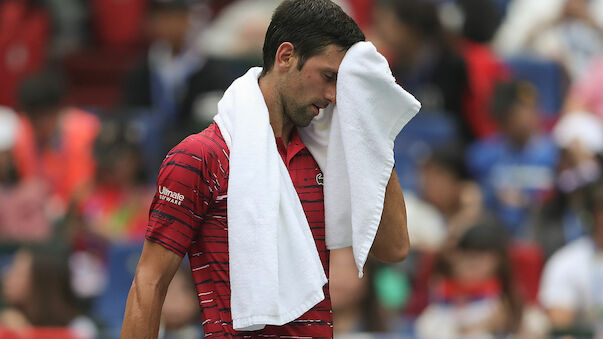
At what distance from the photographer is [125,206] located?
6.90 m

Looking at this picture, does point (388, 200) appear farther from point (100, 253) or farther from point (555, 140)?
point (555, 140)

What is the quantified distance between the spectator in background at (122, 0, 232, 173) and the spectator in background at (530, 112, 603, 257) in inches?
93.4

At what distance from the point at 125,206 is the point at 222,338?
13.4ft

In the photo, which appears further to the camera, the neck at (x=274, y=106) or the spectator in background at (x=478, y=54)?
the spectator in background at (x=478, y=54)

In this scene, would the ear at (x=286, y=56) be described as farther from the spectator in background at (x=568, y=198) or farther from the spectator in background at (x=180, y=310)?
the spectator in background at (x=568, y=198)

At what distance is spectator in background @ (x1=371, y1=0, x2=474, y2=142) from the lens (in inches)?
322

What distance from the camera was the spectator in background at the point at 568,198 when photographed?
22.5 ft

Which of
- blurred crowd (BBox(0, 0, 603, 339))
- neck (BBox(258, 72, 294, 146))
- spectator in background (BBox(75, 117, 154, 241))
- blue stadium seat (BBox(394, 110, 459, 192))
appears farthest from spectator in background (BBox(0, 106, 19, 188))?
neck (BBox(258, 72, 294, 146))

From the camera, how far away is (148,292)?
286 cm

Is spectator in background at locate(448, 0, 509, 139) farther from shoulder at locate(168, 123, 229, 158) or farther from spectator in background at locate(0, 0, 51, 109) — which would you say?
shoulder at locate(168, 123, 229, 158)

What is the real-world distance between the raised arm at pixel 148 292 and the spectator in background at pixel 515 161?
15.3ft

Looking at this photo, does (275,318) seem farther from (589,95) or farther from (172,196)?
(589,95)

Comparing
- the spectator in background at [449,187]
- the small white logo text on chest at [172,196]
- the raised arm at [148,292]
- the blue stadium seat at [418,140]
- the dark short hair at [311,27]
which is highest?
the blue stadium seat at [418,140]

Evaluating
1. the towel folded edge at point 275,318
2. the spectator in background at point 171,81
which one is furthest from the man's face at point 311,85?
the spectator in background at point 171,81
